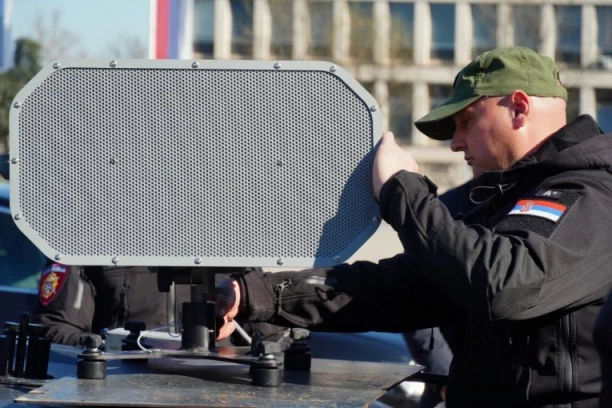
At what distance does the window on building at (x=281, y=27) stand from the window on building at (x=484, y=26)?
603 cm

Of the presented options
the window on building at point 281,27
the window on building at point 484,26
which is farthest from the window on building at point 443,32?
the window on building at point 281,27

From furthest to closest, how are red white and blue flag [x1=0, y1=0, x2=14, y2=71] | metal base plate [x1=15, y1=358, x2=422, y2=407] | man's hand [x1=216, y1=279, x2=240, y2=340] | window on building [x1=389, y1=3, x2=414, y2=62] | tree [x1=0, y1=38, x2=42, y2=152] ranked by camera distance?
1. window on building [x1=389, y1=3, x2=414, y2=62]
2. tree [x1=0, y1=38, x2=42, y2=152]
3. red white and blue flag [x1=0, y1=0, x2=14, y2=71]
4. man's hand [x1=216, y1=279, x2=240, y2=340]
5. metal base plate [x1=15, y1=358, x2=422, y2=407]

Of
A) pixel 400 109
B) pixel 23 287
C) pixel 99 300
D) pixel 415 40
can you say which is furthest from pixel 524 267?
pixel 415 40

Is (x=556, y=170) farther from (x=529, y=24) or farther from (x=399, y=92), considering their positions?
(x=399, y=92)

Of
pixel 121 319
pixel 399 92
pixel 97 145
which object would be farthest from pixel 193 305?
pixel 399 92

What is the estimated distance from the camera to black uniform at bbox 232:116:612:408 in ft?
8.50

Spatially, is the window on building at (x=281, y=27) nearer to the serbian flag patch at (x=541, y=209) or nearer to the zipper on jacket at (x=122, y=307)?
the zipper on jacket at (x=122, y=307)

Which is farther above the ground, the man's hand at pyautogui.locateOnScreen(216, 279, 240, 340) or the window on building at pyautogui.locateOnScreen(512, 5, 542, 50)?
the window on building at pyautogui.locateOnScreen(512, 5, 542, 50)

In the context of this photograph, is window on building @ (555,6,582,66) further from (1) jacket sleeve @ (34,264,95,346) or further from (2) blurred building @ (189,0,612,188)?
(1) jacket sleeve @ (34,264,95,346)

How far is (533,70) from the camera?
10.2 ft

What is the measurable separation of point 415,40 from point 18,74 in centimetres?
2370

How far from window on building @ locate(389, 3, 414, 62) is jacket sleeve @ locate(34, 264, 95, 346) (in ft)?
106

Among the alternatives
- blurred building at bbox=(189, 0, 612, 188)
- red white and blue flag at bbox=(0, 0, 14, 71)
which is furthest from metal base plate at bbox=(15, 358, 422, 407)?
blurred building at bbox=(189, 0, 612, 188)

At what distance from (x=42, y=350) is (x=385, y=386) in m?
0.90
